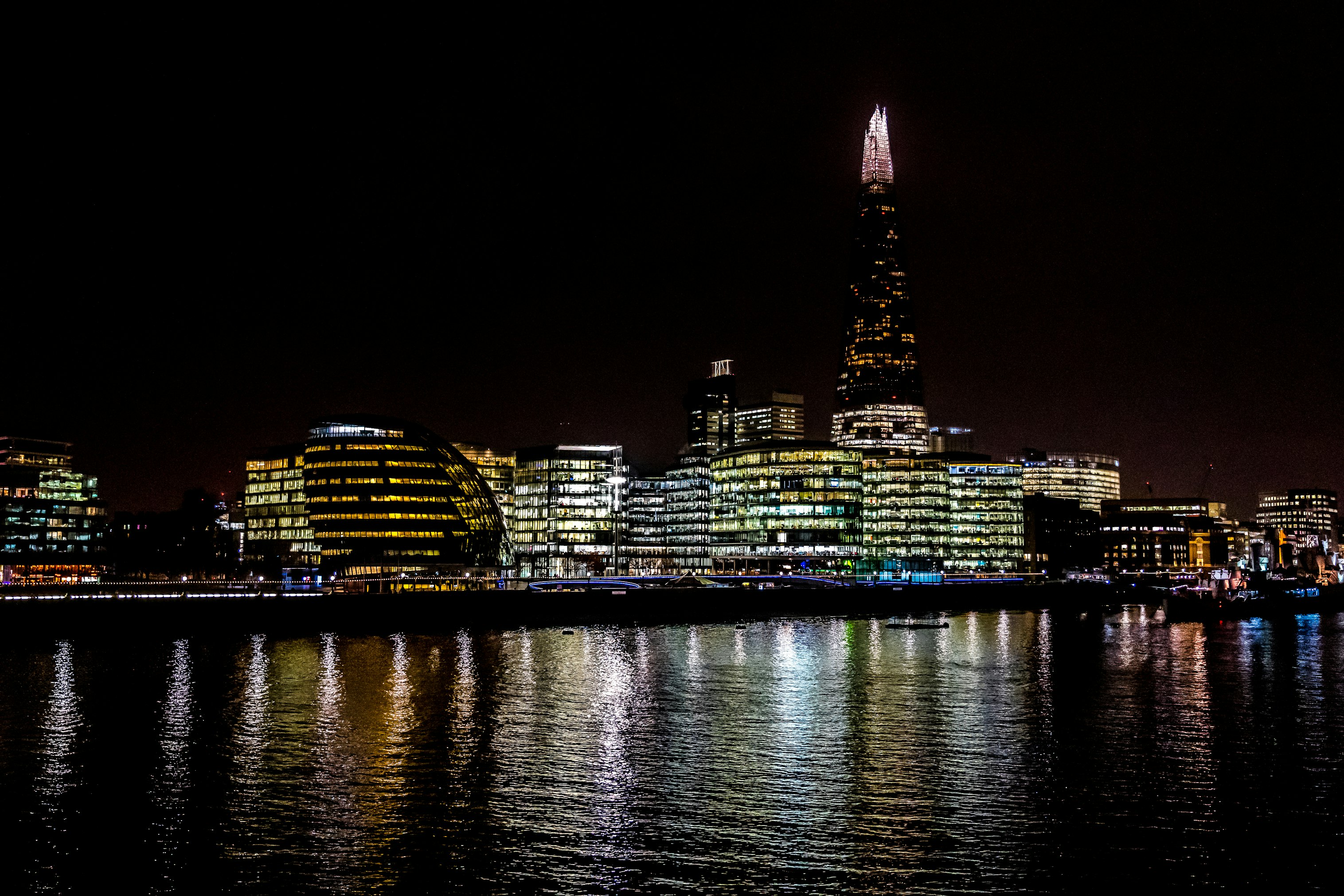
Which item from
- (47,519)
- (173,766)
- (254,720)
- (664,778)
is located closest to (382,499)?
(47,519)

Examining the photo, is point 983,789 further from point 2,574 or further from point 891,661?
point 2,574

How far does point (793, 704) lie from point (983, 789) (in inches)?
822

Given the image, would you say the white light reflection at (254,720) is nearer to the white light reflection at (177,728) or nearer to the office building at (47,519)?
the white light reflection at (177,728)

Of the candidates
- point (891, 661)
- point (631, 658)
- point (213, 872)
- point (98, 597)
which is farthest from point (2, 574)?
point (213, 872)

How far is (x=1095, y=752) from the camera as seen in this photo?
156 feet

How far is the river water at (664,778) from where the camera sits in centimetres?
3142

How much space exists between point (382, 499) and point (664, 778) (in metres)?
147

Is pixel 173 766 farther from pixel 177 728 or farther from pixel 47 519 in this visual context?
pixel 47 519

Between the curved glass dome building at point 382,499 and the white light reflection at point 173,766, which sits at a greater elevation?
the curved glass dome building at point 382,499

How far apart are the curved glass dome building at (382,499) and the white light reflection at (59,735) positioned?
340 ft

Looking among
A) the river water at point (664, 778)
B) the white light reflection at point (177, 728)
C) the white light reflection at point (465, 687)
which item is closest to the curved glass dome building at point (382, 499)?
the white light reflection at point (465, 687)

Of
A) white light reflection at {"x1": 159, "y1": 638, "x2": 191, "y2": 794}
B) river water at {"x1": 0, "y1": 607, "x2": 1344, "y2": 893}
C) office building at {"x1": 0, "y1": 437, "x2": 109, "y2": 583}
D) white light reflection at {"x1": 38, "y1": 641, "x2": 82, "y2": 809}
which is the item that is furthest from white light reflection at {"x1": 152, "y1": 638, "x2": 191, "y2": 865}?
office building at {"x1": 0, "y1": 437, "x2": 109, "y2": 583}

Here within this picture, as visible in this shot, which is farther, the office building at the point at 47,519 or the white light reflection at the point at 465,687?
the office building at the point at 47,519

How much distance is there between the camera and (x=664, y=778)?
138ft
